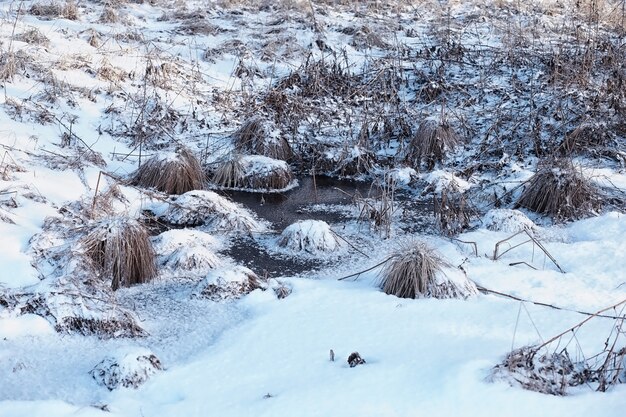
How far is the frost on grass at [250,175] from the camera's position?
7.27 m

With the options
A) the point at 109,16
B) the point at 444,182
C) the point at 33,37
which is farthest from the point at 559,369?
the point at 109,16

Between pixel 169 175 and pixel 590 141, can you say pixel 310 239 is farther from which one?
pixel 590 141

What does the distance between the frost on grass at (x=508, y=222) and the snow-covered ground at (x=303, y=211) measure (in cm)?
3

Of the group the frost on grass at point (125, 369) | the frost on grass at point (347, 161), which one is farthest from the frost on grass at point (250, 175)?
the frost on grass at point (125, 369)

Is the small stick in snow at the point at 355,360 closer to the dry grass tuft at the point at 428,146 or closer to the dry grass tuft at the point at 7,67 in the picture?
the dry grass tuft at the point at 428,146

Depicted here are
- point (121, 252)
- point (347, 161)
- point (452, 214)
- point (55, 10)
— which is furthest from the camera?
point (55, 10)

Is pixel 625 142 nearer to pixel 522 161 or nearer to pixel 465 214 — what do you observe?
pixel 522 161

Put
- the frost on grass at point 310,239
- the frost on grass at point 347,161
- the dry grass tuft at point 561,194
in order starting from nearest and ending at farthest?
1. the frost on grass at point 310,239
2. the dry grass tuft at point 561,194
3. the frost on grass at point 347,161

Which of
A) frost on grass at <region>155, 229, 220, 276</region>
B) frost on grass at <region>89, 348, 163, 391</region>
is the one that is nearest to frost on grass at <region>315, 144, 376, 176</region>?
frost on grass at <region>155, 229, 220, 276</region>

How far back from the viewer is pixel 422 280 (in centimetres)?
448

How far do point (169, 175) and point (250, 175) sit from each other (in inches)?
34.7

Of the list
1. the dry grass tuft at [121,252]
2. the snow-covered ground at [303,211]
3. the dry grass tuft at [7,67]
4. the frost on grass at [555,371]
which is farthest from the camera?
the dry grass tuft at [7,67]

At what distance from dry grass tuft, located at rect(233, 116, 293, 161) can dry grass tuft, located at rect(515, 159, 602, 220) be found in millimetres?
2807

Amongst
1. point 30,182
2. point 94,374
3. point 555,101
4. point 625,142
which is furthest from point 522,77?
point 94,374
